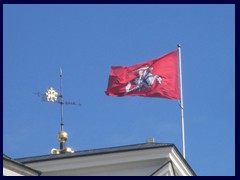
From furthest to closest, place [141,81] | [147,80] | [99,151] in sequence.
Answer: [147,80] < [141,81] < [99,151]

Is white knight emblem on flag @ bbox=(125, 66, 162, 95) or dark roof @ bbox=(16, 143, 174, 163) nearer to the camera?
dark roof @ bbox=(16, 143, 174, 163)

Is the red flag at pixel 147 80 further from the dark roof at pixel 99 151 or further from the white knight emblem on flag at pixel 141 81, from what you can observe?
the dark roof at pixel 99 151

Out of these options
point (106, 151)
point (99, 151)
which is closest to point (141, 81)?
point (99, 151)

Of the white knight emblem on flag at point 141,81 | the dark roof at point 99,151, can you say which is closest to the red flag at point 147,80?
the white knight emblem on flag at point 141,81

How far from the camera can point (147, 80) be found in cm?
4097

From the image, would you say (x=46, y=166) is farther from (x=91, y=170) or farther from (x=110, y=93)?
(x=110, y=93)

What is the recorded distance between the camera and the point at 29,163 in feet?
116

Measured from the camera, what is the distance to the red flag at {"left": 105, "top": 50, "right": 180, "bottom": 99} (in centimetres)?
4062

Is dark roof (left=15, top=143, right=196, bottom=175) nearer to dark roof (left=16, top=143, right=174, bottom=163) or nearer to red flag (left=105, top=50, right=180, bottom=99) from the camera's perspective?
dark roof (left=16, top=143, right=174, bottom=163)

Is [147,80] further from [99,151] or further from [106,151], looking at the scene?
[106,151]

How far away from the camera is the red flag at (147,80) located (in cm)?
4062

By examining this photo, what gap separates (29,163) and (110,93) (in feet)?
19.2

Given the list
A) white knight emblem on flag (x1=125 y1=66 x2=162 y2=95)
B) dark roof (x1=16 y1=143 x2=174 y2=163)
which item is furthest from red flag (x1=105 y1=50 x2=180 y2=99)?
dark roof (x1=16 y1=143 x2=174 y2=163)

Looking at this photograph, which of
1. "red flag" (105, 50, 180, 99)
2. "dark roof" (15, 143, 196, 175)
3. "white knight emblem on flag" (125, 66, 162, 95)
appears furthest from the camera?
"white knight emblem on flag" (125, 66, 162, 95)
